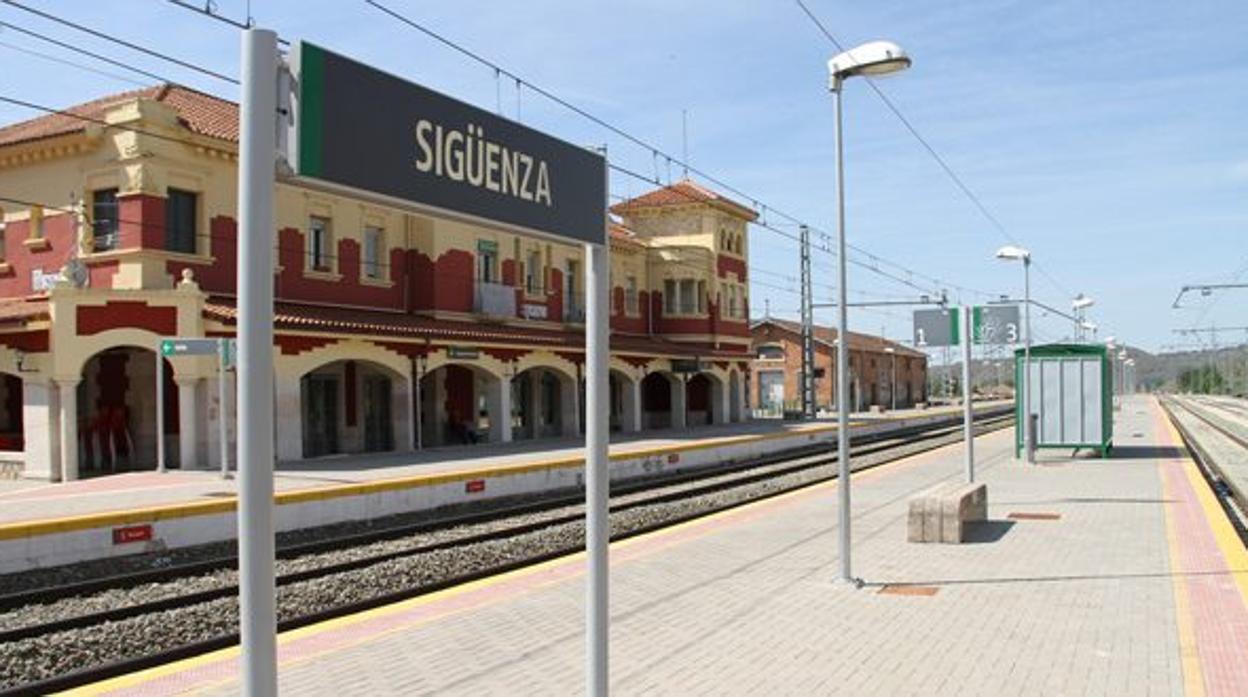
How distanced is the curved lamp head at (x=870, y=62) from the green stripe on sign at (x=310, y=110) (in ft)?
23.5

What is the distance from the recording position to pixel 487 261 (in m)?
35.0

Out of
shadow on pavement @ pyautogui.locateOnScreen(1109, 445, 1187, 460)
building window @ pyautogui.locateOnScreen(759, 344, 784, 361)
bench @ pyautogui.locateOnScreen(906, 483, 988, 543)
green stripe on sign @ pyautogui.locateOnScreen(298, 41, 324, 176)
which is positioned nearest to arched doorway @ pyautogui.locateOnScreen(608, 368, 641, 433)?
shadow on pavement @ pyautogui.locateOnScreen(1109, 445, 1187, 460)

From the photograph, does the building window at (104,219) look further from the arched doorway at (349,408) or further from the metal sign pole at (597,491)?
the metal sign pole at (597,491)

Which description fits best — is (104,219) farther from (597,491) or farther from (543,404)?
(597,491)

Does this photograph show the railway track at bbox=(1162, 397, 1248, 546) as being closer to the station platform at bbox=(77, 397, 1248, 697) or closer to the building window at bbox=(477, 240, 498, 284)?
the station platform at bbox=(77, 397, 1248, 697)

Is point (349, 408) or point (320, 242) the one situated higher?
point (320, 242)

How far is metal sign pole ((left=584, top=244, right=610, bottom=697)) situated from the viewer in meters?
4.20

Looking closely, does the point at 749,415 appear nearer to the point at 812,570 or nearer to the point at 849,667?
the point at 812,570

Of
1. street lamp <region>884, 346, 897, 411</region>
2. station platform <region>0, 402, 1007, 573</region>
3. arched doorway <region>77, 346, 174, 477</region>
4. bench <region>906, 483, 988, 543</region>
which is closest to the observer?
bench <region>906, 483, 988, 543</region>

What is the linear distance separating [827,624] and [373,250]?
24.8 meters

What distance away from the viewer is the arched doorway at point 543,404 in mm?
37219

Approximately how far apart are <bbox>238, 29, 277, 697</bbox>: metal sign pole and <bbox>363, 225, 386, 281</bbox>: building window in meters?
28.2

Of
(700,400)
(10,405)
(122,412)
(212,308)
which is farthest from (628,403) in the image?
(10,405)

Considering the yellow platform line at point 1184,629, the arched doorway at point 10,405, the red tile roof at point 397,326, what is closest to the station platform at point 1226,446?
the yellow platform line at point 1184,629
